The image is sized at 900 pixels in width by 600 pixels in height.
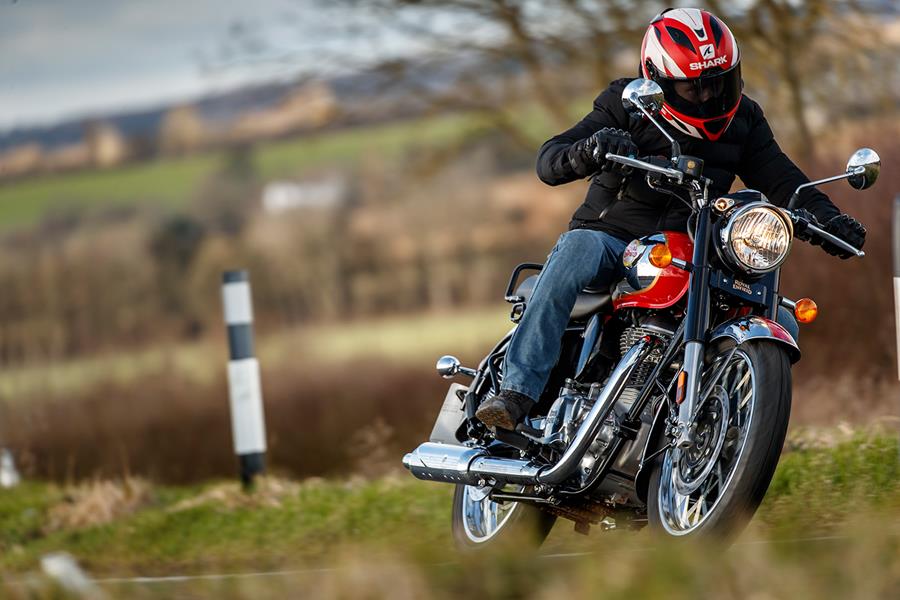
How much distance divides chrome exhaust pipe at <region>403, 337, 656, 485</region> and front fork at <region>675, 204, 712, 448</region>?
0.31m

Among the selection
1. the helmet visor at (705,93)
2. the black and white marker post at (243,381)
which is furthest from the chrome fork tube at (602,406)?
the black and white marker post at (243,381)

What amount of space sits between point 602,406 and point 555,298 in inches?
19.2

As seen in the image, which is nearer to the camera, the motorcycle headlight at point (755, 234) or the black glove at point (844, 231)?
the motorcycle headlight at point (755, 234)

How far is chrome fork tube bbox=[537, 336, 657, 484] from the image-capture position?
192 inches

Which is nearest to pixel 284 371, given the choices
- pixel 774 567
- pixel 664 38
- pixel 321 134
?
pixel 321 134

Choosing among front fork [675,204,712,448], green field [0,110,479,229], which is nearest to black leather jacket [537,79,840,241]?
front fork [675,204,712,448]

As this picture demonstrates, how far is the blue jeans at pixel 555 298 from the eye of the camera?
512 cm

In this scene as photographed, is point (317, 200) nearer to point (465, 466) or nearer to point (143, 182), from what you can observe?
point (143, 182)

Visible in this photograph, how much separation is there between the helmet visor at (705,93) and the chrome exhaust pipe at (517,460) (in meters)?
0.84

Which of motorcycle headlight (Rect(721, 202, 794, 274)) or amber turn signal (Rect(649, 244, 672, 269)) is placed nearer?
motorcycle headlight (Rect(721, 202, 794, 274))

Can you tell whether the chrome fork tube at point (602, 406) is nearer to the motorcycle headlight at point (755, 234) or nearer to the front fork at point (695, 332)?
the front fork at point (695, 332)

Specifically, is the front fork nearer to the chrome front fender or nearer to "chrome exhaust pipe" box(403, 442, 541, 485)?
the chrome front fender

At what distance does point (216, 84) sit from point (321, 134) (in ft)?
6.05

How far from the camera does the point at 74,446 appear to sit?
1243 cm
